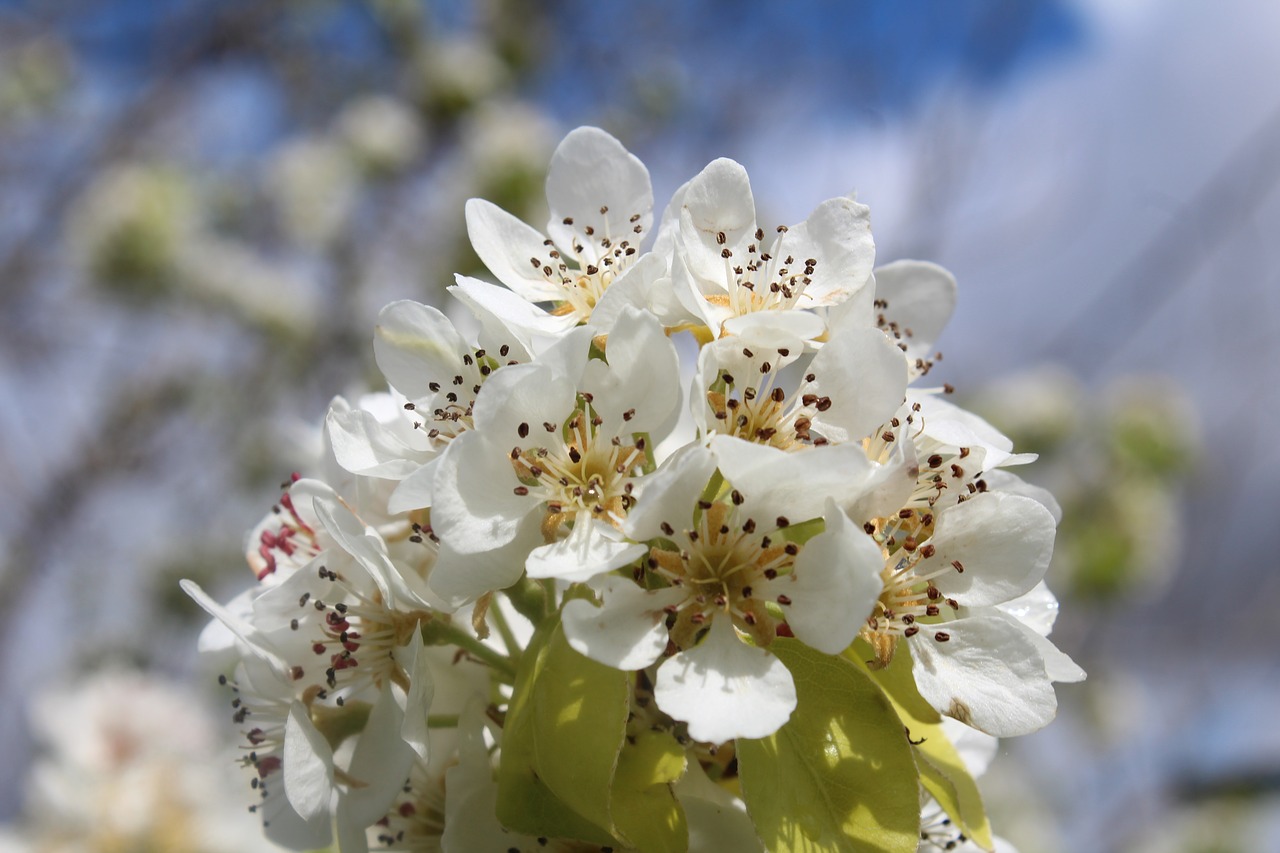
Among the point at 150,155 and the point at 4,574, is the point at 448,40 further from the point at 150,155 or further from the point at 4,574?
the point at 4,574

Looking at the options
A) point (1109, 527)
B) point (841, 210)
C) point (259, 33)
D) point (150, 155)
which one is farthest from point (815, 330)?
point (150, 155)

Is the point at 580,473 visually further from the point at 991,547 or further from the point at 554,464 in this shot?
the point at 991,547

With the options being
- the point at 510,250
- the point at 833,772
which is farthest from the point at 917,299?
the point at 833,772

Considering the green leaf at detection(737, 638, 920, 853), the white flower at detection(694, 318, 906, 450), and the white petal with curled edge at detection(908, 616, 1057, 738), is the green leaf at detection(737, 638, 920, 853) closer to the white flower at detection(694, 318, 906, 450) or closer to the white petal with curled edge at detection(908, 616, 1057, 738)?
the white petal with curled edge at detection(908, 616, 1057, 738)

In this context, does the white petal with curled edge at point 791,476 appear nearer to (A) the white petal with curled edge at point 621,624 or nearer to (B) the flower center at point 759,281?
(A) the white petal with curled edge at point 621,624

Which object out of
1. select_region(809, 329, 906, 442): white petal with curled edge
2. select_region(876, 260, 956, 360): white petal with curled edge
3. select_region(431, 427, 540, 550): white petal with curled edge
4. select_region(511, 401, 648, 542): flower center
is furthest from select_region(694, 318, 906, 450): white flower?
select_region(876, 260, 956, 360): white petal with curled edge

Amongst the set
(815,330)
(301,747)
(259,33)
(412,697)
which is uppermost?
(815,330)

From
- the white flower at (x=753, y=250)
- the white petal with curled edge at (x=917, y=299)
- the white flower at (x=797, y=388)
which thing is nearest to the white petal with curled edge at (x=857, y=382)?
the white flower at (x=797, y=388)
